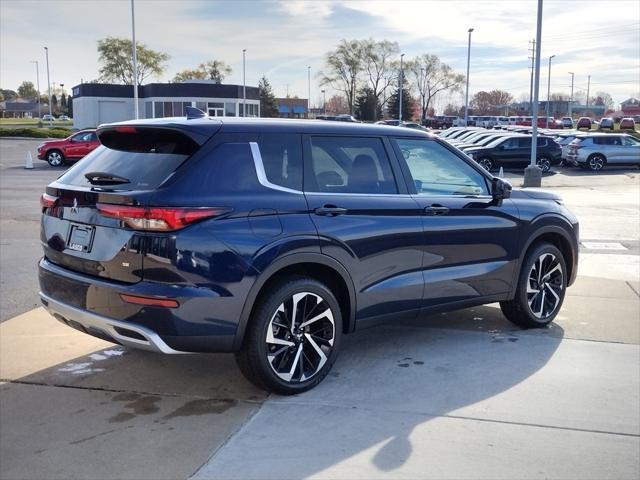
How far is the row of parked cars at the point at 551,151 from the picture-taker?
96.2ft

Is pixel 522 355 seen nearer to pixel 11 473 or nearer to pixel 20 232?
pixel 11 473

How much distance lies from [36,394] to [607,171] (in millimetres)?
29898

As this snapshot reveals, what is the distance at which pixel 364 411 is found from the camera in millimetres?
4402

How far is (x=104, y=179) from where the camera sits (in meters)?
4.38

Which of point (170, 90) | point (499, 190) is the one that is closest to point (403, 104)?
point (170, 90)

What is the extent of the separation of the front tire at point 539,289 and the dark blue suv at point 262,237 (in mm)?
572

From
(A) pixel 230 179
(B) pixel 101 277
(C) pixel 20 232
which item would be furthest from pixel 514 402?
(C) pixel 20 232

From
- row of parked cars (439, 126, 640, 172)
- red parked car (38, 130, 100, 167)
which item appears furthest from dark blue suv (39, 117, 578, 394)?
red parked car (38, 130, 100, 167)

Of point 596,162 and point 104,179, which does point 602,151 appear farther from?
point 104,179

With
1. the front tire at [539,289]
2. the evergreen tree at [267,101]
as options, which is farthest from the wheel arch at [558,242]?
the evergreen tree at [267,101]

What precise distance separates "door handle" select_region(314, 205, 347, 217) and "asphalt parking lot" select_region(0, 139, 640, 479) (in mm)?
1238

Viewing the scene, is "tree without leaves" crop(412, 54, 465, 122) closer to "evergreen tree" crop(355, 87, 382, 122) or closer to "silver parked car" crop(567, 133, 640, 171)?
"evergreen tree" crop(355, 87, 382, 122)

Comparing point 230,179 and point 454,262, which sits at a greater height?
point 230,179

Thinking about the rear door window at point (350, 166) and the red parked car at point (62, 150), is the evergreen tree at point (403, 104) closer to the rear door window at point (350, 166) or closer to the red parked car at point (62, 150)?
the red parked car at point (62, 150)
